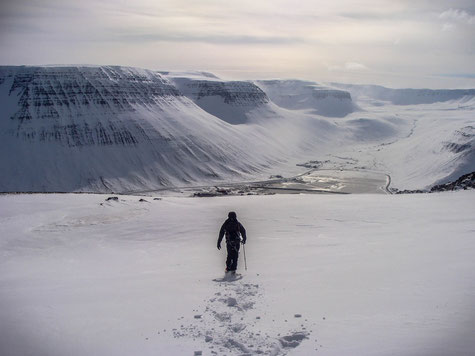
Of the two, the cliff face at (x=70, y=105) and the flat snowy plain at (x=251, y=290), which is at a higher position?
the cliff face at (x=70, y=105)

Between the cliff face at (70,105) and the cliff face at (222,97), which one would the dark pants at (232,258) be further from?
the cliff face at (222,97)

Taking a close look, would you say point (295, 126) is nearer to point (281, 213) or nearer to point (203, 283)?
point (281, 213)

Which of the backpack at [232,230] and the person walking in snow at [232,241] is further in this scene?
the backpack at [232,230]

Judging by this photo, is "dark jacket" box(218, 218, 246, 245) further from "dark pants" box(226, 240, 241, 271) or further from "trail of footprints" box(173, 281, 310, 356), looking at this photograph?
"trail of footprints" box(173, 281, 310, 356)

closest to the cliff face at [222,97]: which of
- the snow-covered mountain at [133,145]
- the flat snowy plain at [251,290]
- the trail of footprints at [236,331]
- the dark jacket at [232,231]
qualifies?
the snow-covered mountain at [133,145]

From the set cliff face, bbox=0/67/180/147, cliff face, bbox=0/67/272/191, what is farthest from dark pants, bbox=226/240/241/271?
cliff face, bbox=0/67/180/147

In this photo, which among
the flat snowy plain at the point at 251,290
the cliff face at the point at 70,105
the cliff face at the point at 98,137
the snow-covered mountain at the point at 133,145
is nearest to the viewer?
the flat snowy plain at the point at 251,290
